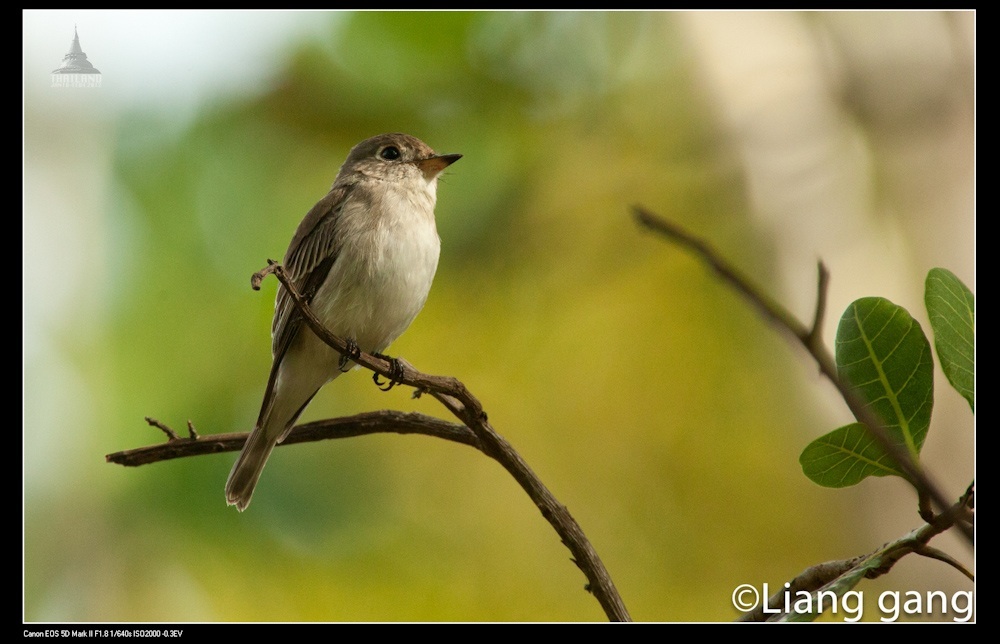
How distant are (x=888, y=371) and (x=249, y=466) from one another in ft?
8.19

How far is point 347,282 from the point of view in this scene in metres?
3.23

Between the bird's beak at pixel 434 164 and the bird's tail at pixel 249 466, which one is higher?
the bird's beak at pixel 434 164

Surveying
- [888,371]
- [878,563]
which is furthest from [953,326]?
[878,563]

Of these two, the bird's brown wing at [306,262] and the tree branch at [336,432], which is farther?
the bird's brown wing at [306,262]

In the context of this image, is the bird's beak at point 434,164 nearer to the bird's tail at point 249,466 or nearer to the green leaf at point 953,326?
the bird's tail at point 249,466

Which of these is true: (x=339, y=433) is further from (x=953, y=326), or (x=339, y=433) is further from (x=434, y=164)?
(x=953, y=326)

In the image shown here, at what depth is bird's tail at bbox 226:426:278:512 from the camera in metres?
3.32

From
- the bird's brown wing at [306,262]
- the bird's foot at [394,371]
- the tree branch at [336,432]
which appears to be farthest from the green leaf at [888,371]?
the bird's brown wing at [306,262]

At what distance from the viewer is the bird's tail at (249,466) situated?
131 inches

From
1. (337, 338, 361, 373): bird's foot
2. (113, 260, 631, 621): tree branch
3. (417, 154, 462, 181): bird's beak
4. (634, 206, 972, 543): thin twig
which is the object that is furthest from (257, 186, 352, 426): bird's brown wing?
(634, 206, 972, 543): thin twig

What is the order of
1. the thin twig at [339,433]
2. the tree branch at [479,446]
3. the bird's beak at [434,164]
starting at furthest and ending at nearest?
the bird's beak at [434,164] → the thin twig at [339,433] → the tree branch at [479,446]

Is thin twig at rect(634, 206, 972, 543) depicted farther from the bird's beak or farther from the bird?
the bird's beak

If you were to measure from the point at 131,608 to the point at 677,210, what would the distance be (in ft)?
10.3

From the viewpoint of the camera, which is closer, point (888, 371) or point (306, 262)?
point (888, 371)
